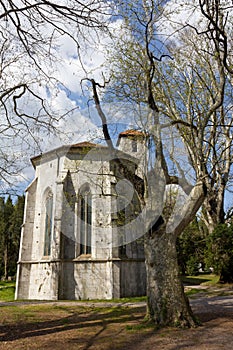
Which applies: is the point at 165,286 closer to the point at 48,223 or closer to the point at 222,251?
the point at 222,251

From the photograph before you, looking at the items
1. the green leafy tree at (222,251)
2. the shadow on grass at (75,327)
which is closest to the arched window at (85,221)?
the green leafy tree at (222,251)

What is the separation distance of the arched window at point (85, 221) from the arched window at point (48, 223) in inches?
92.0

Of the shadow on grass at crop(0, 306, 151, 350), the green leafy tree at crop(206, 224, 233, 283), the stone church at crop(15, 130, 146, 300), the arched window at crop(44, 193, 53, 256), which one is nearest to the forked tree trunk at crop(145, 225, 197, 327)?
the shadow on grass at crop(0, 306, 151, 350)

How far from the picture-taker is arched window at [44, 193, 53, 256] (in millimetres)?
19312

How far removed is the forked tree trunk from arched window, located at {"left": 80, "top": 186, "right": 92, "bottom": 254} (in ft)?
34.7

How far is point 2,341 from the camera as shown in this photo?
649 cm

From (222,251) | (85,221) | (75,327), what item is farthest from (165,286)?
(85,221)

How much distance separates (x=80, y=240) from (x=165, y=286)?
11275 mm

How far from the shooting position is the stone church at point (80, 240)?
680 inches

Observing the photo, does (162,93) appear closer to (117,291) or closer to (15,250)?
(117,291)

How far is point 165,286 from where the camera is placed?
770 centimetres

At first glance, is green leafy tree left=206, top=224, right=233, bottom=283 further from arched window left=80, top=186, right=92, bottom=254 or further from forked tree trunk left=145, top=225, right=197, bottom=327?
forked tree trunk left=145, top=225, right=197, bottom=327

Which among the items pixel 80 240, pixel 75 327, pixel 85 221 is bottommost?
pixel 75 327

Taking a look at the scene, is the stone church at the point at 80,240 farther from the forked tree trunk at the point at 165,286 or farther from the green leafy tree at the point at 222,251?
the forked tree trunk at the point at 165,286
